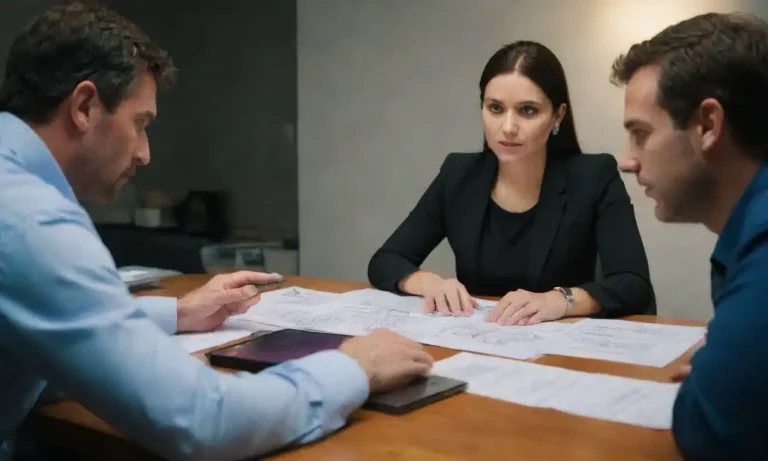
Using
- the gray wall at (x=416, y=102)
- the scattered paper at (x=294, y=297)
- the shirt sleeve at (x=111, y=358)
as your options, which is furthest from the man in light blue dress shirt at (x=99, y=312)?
the gray wall at (x=416, y=102)

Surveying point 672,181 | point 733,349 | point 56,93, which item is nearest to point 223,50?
point 56,93

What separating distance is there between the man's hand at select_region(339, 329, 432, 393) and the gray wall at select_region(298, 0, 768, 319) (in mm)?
1727

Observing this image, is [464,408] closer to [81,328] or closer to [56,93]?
[81,328]

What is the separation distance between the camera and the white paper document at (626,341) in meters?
1.31

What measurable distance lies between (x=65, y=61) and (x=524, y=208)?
4.50 ft

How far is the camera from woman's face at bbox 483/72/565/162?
2.10 metres

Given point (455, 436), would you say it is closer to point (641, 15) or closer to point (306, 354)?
point (306, 354)

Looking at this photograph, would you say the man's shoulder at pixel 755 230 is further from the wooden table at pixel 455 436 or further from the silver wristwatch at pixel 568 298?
the silver wristwatch at pixel 568 298

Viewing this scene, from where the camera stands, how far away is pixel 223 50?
3.38m

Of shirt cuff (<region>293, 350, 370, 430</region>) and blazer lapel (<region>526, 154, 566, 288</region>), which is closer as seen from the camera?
shirt cuff (<region>293, 350, 370, 430</region>)

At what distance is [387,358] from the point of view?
1114mm

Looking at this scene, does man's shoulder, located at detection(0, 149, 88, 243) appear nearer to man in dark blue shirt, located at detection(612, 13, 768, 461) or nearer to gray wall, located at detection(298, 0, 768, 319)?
man in dark blue shirt, located at detection(612, 13, 768, 461)

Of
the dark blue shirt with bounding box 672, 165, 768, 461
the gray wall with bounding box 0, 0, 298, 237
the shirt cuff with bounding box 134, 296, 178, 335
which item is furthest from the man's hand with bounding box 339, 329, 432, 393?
the gray wall with bounding box 0, 0, 298, 237

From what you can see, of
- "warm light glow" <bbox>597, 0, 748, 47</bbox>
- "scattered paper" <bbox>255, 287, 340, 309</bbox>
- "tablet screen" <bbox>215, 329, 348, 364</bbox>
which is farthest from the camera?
"warm light glow" <bbox>597, 0, 748, 47</bbox>
